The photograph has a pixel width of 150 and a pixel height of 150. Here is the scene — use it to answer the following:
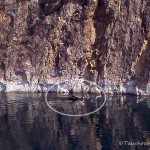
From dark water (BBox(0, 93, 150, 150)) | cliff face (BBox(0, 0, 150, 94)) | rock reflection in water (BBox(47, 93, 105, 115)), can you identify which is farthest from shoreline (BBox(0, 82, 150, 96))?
dark water (BBox(0, 93, 150, 150))

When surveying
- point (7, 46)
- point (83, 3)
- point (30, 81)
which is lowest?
point (30, 81)

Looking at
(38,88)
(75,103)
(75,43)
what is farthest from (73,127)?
(75,43)

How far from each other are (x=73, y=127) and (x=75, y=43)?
34684 millimetres

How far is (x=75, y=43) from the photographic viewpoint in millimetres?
97250

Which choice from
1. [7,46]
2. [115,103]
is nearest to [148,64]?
[115,103]

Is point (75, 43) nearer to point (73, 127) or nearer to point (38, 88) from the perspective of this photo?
point (38, 88)

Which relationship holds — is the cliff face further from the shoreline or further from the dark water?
the dark water

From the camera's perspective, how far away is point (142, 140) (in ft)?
189

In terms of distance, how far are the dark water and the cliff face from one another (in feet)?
32.1

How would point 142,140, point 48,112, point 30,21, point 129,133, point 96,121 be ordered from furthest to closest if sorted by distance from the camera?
point 30,21
point 48,112
point 96,121
point 129,133
point 142,140

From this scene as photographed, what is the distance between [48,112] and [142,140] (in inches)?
908

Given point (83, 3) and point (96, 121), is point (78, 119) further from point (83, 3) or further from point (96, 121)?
point (83, 3)

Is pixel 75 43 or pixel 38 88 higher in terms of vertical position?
pixel 75 43

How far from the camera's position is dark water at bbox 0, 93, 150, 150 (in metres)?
57.4
